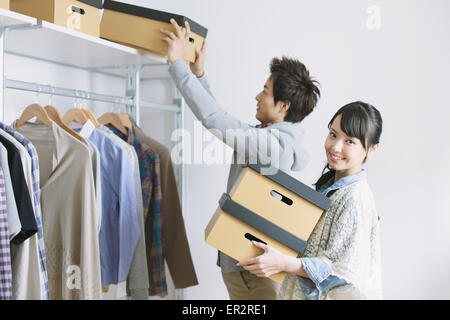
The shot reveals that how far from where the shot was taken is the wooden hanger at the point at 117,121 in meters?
1.80

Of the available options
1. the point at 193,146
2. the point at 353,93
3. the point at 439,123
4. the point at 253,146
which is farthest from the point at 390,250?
the point at 193,146

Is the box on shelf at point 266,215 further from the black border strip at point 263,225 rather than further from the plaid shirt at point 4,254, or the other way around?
the plaid shirt at point 4,254

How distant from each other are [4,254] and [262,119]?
90cm

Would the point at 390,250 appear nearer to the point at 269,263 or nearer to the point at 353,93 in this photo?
the point at 353,93

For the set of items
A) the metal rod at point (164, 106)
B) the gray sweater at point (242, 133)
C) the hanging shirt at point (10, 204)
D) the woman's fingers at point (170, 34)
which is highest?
the woman's fingers at point (170, 34)

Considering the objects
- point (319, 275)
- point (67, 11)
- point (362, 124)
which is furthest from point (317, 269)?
point (67, 11)

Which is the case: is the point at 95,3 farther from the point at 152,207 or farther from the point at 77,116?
the point at 152,207

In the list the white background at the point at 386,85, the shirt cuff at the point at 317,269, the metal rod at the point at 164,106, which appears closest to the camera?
the shirt cuff at the point at 317,269

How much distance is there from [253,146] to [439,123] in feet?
2.77

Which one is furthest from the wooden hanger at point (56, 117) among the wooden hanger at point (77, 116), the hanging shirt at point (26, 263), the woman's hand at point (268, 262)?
the woman's hand at point (268, 262)

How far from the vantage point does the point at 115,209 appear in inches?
62.9

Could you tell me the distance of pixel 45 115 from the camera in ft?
4.88

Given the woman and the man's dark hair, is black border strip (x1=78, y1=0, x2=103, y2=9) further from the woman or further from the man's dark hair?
the woman

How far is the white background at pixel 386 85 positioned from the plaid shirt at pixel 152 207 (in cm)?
50
